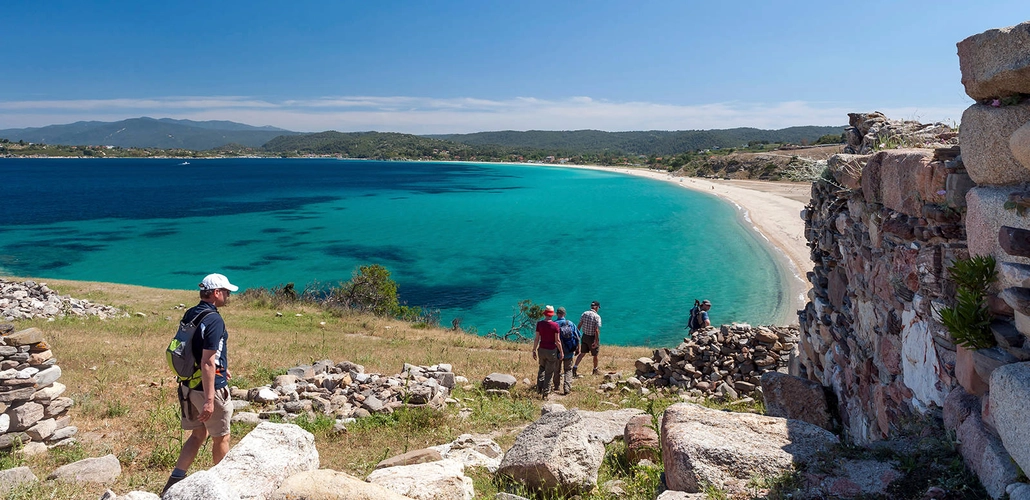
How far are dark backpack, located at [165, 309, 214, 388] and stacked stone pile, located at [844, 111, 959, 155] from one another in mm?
6880

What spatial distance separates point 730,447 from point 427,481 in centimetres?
249

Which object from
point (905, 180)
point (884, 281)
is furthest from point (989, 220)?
point (884, 281)

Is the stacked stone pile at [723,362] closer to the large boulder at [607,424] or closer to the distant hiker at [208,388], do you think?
the large boulder at [607,424]

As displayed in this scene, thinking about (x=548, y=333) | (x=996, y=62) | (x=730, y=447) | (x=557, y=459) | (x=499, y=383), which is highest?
(x=996, y=62)

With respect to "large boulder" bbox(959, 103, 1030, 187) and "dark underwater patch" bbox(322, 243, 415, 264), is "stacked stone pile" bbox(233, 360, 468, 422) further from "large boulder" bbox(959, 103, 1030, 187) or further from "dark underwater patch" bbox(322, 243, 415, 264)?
"dark underwater patch" bbox(322, 243, 415, 264)

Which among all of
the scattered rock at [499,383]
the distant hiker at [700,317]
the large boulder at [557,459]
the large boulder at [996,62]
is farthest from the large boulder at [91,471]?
the distant hiker at [700,317]

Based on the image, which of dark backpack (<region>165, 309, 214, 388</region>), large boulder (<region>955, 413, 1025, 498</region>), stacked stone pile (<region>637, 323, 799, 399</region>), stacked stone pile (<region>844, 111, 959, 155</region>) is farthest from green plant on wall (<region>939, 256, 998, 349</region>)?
stacked stone pile (<region>637, 323, 799, 399</region>)

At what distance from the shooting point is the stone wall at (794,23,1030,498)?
3102 mm

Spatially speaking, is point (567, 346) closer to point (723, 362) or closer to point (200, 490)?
point (723, 362)

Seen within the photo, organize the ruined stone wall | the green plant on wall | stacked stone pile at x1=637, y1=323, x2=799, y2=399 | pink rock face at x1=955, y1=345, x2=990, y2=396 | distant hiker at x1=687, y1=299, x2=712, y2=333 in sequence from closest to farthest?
1. the green plant on wall
2. pink rock face at x1=955, y1=345, x2=990, y2=396
3. the ruined stone wall
4. stacked stone pile at x1=637, y1=323, x2=799, y2=399
5. distant hiker at x1=687, y1=299, x2=712, y2=333

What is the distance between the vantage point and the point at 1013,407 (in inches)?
114

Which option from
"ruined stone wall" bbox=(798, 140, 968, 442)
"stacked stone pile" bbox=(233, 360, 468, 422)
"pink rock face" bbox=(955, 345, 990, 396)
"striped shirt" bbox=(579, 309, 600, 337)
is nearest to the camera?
"pink rock face" bbox=(955, 345, 990, 396)

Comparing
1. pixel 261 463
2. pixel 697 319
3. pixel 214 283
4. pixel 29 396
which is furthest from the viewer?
pixel 697 319

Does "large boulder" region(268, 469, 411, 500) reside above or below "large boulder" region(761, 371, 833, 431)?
above
